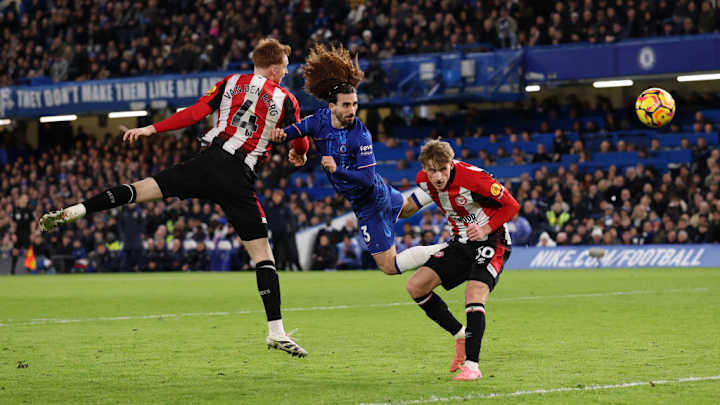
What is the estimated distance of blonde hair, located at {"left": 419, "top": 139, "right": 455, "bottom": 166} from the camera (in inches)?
273

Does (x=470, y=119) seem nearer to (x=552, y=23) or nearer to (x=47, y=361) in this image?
(x=552, y=23)

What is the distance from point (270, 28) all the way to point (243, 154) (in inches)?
978

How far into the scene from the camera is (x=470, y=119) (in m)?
31.0

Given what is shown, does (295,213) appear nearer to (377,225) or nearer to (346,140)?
(377,225)

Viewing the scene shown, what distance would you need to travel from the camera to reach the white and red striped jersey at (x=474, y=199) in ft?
23.3

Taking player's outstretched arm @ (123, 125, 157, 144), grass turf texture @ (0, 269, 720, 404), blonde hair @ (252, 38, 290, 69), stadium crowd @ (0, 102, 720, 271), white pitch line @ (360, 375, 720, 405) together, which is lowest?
stadium crowd @ (0, 102, 720, 271)

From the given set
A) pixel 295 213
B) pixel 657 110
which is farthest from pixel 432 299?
pixel 295 213

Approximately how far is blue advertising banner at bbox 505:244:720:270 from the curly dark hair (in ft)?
47.0

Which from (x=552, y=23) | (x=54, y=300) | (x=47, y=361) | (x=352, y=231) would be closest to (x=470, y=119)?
(x=552, y=23)

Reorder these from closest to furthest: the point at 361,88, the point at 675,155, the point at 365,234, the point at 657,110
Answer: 1. the point at 365,234
2. the point at 657,110
3. the point at 675,155
4. the point at 361,88

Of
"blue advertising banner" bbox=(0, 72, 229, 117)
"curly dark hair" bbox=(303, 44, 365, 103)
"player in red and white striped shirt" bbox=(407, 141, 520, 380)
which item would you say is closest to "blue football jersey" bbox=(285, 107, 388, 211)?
"curly dark hair" bbox=(303, 44, 365, 103)

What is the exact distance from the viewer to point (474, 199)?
7160 mm

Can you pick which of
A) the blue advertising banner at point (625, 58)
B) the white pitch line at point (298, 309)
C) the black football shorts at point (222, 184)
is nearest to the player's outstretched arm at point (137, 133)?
the black football shorts at point (222, 184)

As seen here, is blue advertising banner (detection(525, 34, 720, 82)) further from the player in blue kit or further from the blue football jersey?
the blue football jersey
